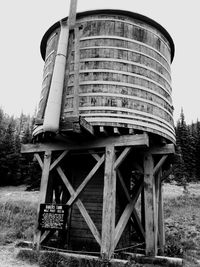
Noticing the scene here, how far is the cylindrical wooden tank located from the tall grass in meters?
7.03

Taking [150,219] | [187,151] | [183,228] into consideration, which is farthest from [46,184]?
[187,151]

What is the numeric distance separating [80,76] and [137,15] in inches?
113

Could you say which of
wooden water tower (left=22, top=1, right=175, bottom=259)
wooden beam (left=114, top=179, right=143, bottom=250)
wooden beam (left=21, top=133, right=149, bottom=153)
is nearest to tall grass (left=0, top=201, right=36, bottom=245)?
wooden water tower (left=22, top=1, right=175, bottom=259)

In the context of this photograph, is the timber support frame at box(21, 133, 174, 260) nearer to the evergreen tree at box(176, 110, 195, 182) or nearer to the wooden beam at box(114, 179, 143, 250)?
the wooden beam at box(114, 179, 143, 250)

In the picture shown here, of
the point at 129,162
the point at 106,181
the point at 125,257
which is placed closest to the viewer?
the point at 106,181

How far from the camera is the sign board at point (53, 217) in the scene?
7566mm

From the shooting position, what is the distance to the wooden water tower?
7.55m

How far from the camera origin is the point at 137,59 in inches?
342

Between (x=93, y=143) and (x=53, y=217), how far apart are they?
91.9 inches

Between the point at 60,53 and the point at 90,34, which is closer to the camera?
the point at 60,53

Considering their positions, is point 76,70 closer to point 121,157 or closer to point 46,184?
point 121,157

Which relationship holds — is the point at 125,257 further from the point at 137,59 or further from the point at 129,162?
the point at 137,59

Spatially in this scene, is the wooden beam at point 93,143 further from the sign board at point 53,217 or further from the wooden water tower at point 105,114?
the sign board at point 53,217

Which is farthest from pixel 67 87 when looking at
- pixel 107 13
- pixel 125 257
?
pixel 125 257
